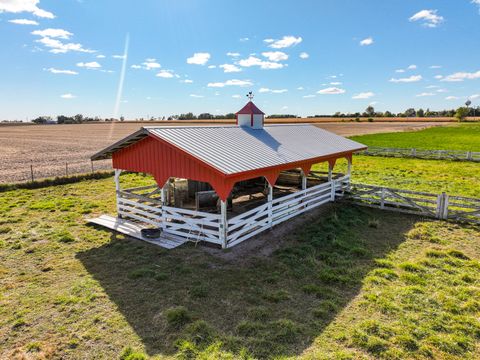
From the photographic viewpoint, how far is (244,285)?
25.6 feet

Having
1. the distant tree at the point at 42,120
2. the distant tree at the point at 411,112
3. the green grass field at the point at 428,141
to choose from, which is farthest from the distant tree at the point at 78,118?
the distant tree at the point at 411,112

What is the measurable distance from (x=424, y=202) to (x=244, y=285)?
10.8 metres

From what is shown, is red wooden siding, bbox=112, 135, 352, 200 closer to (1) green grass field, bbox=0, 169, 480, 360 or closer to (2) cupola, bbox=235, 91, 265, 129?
(1) green grass field, bbox=0, 169, 480, 360

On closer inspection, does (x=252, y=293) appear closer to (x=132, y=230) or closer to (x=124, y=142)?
(x=132, y=230)

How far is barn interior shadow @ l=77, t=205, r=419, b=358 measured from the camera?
6.03 m

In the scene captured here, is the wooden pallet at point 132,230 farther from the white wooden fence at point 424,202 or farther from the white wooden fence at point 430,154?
the white wooden fence at point 430,154

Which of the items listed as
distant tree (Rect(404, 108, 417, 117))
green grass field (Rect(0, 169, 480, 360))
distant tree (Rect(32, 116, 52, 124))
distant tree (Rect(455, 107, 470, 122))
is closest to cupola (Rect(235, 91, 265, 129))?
green grass field (Rect(0, 169, 480, 360))

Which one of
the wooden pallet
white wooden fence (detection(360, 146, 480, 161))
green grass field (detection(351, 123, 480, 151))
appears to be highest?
green grass field (detection(351, 123, 480, 151))

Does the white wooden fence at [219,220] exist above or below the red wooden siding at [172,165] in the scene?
below

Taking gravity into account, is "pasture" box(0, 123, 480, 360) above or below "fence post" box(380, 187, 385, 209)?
below

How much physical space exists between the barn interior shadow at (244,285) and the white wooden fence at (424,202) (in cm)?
222

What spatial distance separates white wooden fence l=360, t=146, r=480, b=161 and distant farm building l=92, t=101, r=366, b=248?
20.0 m

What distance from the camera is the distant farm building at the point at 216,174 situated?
387 inches

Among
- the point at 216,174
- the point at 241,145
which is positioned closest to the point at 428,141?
the point at 241,145
